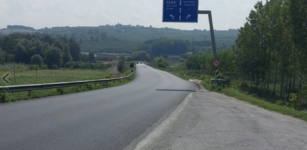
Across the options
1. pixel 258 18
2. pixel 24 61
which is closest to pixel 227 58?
pixel 258 18

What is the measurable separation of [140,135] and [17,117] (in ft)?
14.2

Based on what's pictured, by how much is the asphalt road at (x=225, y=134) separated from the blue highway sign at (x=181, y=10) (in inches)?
720

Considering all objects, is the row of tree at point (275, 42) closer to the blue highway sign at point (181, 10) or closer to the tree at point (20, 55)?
the blue highway sign at point (181, 10)

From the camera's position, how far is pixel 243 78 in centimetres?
5262

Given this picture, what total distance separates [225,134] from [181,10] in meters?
22.3

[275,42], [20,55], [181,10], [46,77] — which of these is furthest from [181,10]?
[20,55]

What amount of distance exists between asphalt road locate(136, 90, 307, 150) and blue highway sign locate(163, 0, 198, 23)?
720 inches

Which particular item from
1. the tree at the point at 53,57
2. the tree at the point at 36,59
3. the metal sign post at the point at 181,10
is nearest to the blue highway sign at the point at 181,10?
the metal sign post at the point at 181,10

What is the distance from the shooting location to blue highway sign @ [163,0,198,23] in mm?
30875

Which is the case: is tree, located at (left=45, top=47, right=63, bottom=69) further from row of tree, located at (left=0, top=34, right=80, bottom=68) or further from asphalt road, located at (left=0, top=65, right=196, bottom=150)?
asphalt road, located at (left=0, top=65, right=196, bottom=150)

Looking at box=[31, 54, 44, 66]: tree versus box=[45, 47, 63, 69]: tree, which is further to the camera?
box=[45, 47, 63, 69]: tree

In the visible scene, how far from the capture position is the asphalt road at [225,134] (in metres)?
8.27

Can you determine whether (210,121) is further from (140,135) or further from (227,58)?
(227,58)

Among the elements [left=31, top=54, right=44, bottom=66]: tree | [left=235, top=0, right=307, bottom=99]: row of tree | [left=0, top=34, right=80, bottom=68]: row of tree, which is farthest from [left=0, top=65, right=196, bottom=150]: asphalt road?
[left=31, top=54, right=44, bottom=66]: tree
